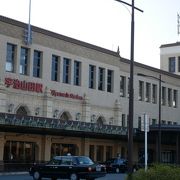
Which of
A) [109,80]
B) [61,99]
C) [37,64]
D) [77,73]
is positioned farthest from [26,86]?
[109,80]

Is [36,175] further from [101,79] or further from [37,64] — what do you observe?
[101,79]

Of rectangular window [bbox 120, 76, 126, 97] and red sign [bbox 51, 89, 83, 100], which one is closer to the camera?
red sign [bbox 51, 89, 83, 100]

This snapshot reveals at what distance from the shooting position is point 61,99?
52281mm

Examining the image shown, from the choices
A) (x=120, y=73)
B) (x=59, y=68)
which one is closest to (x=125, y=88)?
(x=120, y=73)

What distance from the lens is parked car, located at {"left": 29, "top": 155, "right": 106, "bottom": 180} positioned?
1250 inches

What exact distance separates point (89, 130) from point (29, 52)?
940 cm

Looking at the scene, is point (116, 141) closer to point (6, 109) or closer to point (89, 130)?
point (89, 130)

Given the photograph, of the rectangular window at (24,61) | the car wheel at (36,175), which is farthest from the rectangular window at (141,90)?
the car wheel at (36,175)

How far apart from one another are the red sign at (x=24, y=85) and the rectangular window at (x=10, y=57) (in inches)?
50.0

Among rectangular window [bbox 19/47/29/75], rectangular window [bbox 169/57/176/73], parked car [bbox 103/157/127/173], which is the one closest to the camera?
rectangular window [bbox 19/47/29/75]

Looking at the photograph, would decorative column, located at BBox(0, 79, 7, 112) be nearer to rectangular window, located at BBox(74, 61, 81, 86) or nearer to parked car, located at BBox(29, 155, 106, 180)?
rectangular window, located at BBox(74, 61, 81, 86)

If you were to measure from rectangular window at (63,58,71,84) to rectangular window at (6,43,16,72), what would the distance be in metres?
7.43

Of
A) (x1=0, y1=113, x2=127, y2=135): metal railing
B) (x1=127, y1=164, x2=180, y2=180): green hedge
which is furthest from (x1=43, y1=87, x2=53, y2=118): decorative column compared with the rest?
(x1=127, y1=164, x2=180, y2=180): green hedge

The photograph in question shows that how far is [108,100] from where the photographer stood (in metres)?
59.9
